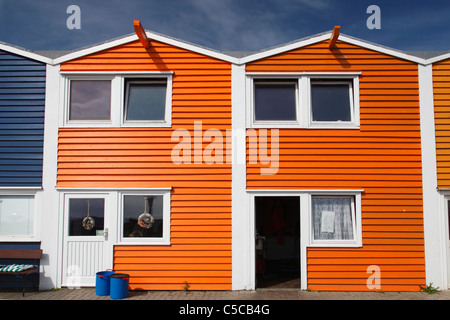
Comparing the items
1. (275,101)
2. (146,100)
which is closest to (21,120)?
(146,100)

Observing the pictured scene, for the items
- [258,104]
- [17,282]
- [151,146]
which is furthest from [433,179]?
[17,282]

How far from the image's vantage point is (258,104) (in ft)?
28.1

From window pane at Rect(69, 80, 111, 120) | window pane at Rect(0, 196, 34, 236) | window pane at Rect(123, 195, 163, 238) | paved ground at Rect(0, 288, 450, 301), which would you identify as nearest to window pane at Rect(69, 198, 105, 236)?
window pane at Rect(123, 195, 163, 238)

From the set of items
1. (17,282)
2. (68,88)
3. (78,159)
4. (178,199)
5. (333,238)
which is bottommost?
(17,282)

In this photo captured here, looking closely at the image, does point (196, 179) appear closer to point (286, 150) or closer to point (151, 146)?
point (151, 146)

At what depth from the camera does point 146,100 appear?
8562mm

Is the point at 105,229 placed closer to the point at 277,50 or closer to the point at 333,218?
the point at 333,218

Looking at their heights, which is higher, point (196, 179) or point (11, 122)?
point (11, 122)

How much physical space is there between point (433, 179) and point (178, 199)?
17.1 feet

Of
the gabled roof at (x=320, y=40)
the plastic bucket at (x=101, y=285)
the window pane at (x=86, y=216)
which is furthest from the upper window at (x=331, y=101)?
the plastic bucket at (x=101, y=285)

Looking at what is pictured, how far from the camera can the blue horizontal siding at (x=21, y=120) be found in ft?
27.4

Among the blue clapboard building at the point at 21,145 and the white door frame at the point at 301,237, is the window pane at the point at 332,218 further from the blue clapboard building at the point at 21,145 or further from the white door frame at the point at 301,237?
the blue clapboard building at the point at 21,145

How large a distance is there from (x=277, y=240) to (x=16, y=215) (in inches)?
257

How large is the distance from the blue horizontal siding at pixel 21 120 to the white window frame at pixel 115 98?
1.57 feet
